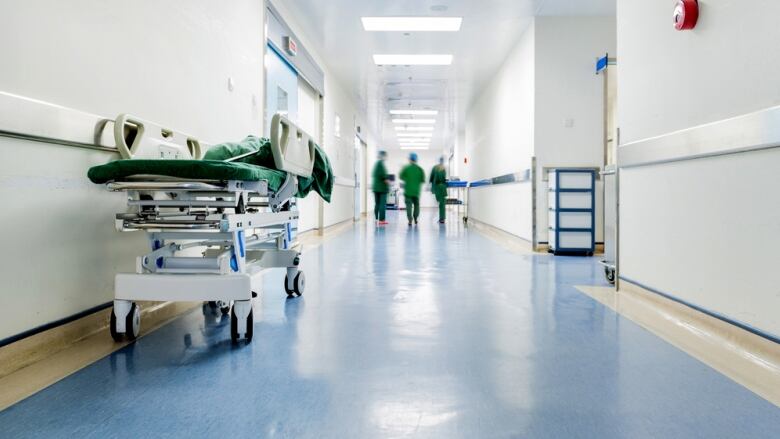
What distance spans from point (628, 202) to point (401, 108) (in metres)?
9.67

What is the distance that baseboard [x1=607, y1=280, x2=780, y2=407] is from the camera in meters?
1.56

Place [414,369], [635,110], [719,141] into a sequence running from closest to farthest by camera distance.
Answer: [414,369], [719,141], [635,110]

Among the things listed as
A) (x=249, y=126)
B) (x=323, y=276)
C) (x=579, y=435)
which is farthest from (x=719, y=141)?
(x=249, y=126)

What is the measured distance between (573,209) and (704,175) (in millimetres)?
3001

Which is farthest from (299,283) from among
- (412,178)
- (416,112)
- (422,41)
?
(416,112)

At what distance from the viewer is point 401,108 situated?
12.1 metres

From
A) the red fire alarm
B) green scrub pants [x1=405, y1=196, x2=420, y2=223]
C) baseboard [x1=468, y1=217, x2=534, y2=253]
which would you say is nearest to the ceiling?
green scrub pants [x1=405, y1=196, x2=420, y2=223]

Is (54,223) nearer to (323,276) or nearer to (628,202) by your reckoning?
(323,276)

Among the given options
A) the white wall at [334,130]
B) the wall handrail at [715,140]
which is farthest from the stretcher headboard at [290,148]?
the white wall at [334,130]

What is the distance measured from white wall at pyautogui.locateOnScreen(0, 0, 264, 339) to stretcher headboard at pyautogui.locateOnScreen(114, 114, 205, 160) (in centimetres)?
12

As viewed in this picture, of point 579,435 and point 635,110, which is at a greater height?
point 635,110

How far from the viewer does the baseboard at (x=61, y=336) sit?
1617mm

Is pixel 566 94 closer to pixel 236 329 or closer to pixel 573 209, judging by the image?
pixel 573 209

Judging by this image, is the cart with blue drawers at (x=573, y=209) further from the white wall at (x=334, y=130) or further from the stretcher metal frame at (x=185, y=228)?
the white wall at (x=334, y=130)
